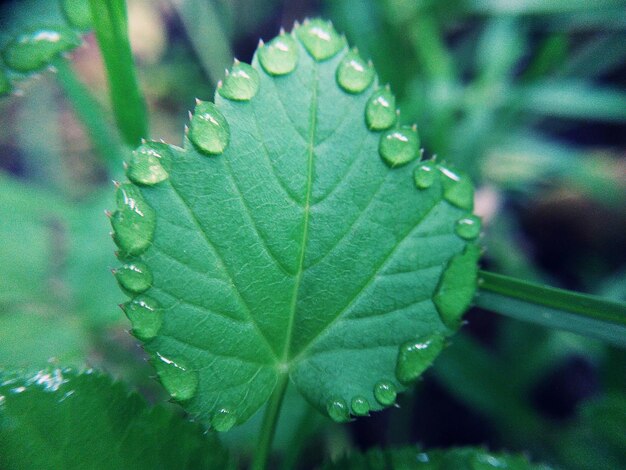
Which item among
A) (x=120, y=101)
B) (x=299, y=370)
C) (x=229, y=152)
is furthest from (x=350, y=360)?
(x=120, y=101)

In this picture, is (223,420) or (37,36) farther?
(37,36)

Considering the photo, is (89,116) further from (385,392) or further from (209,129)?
(385,392)

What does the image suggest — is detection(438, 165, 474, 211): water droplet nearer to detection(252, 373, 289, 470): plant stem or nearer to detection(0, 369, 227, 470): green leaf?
detection(252, 373, 289, 470): plant stem

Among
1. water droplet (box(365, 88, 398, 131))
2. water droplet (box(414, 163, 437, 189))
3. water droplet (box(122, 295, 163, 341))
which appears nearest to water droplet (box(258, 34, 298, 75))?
water droplet (box(365, 88, 398, 131))

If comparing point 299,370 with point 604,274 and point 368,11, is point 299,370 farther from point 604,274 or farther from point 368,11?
point 368,11

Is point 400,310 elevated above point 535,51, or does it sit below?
below

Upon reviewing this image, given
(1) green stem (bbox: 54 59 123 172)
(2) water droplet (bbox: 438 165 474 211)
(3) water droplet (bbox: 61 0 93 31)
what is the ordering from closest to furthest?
(2) water droplet (bbox: 438 165 474 211) < (3) water droplet (bbox: 61 0 93 31) < (1) green stem (bbox: 54 59 123 172)

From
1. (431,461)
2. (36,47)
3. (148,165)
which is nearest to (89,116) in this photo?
(36,47)
